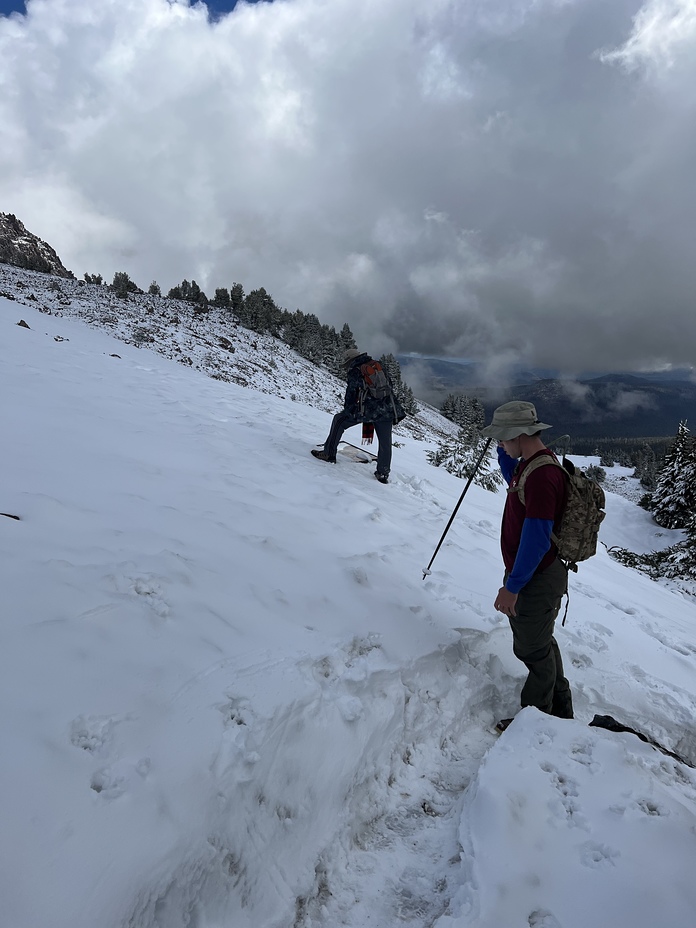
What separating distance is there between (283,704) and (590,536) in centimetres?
235

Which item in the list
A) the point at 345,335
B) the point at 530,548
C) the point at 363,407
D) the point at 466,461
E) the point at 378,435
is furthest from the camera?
the point at 345,335

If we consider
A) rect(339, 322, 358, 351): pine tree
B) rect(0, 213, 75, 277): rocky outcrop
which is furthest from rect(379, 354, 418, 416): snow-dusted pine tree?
rect(0, 213, 75, 277): rocky outcrop

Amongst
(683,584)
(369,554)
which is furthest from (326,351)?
(369,554)

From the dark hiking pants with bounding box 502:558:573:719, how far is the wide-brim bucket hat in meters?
0.98

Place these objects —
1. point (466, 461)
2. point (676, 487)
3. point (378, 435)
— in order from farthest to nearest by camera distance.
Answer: point (676, 487)
point (466, 461)
point (378, 435)

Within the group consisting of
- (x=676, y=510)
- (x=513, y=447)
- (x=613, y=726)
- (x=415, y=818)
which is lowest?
(x=415, y=818)

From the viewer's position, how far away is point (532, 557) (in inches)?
118

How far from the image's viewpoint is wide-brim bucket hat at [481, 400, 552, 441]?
125 inches

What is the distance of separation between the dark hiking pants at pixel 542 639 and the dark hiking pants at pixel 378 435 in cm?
481

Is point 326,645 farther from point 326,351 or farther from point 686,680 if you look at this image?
point 326,351

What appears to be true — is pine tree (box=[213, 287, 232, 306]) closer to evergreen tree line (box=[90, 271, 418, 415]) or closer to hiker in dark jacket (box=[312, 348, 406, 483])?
evergreen tree line (box=[90, 271, 418, 415])

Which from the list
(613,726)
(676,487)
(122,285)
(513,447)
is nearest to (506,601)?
(513,447)

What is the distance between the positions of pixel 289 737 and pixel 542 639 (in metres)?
2.00

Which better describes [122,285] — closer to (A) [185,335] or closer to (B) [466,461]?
(A) [185,335]
